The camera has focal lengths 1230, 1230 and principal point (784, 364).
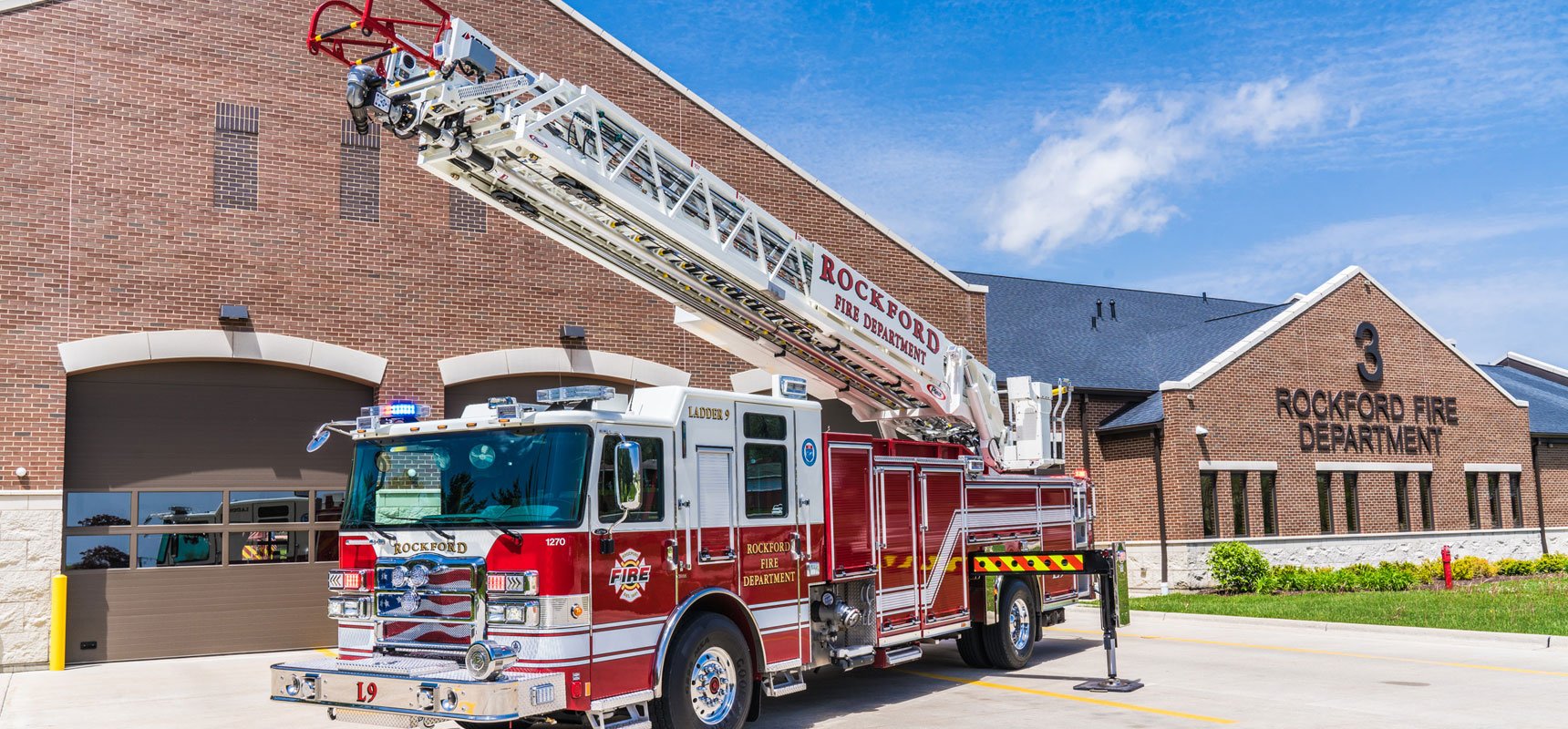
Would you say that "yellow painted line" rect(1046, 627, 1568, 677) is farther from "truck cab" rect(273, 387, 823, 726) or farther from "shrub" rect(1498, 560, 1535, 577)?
"shrub" rect(1498, 560, 1535, 577)

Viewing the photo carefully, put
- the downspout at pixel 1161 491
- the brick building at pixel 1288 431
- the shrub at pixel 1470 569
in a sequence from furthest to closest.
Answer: the shrub at pixel 1470 569 → the brick building at pixel 1288 431 → the downspout at pixel 1161 491

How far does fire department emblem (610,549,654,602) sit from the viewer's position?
832cm

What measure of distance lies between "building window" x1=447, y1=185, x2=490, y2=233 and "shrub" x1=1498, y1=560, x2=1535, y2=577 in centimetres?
2436

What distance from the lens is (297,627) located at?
53.6 feet

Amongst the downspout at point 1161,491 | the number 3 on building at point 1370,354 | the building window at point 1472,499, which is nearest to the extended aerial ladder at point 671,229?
the downspout at point 1161,491

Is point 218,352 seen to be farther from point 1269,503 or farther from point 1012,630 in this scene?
point 1269,503

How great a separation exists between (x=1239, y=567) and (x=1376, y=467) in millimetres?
6732

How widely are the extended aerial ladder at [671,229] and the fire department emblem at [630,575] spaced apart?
3021 mm

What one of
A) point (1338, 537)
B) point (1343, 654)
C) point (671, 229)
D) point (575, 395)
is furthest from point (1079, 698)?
point (1338, 537)

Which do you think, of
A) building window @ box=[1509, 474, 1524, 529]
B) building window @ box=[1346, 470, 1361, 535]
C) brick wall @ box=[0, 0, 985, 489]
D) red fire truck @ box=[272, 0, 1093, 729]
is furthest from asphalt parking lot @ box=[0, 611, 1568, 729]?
building window @ box=[1509, 474, 1524, 529]

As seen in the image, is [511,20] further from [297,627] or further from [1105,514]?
[1105,514]

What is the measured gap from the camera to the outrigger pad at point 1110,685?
1146cm

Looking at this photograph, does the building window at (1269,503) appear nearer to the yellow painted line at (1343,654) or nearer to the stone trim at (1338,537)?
the stone trim at (1338,537)

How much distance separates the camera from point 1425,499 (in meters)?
29.6
